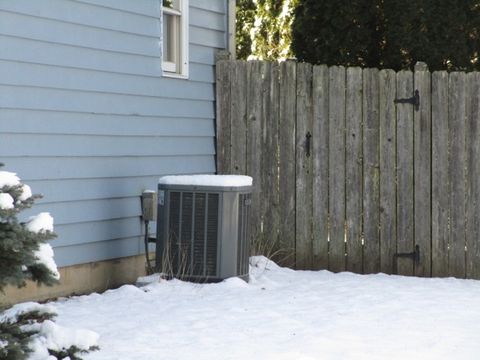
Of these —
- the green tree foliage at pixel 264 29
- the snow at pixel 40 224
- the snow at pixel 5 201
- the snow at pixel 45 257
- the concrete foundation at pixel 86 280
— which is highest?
the green tree foliage at pixel 264 29

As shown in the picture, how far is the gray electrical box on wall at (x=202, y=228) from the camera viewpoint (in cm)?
921

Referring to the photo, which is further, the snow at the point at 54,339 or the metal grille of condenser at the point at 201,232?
the metal grille of condenser at the point at 201,232

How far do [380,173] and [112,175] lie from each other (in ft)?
8.89

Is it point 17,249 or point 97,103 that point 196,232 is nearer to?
point 97,103

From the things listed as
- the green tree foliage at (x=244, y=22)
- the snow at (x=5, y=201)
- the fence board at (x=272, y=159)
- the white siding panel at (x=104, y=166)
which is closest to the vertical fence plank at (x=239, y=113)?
the fence board at (x=272, y=159)

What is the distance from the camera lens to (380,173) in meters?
10.1

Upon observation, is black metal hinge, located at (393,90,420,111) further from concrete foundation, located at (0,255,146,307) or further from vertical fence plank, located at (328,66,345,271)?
concrete foundation, located at (0,255,146,307)

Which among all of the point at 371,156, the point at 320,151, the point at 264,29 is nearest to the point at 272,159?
the point at 320,151

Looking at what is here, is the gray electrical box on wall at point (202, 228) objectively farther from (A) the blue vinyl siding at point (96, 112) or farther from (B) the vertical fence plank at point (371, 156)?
(B) the vertical fence plank at point (371, 156)

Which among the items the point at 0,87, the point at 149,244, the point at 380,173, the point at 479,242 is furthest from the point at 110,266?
the point at 479,242

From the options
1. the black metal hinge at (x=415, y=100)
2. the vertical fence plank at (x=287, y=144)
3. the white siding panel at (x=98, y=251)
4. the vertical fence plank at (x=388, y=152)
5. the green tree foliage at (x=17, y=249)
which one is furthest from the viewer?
the vertical fence plank at (x=287, y=144)

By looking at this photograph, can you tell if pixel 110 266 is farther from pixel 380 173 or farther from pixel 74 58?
pixel 380 173

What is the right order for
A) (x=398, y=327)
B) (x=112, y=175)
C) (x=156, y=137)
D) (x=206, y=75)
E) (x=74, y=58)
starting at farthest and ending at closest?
(x=206, y=75) → (x=156, y=137) → (x=112, y=175) → (x=74, y=58) → (x=398, y=327)

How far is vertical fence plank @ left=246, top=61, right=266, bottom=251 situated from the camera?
34.6 ft
